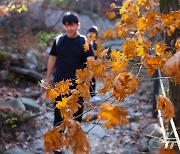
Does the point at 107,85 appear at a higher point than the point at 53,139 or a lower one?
higher

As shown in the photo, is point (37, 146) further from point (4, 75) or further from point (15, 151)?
point (4, 75)

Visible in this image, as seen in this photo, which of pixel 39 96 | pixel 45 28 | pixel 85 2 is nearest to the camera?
pixel 39 96

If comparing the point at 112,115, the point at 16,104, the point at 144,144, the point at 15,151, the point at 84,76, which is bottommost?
the point at 144,144

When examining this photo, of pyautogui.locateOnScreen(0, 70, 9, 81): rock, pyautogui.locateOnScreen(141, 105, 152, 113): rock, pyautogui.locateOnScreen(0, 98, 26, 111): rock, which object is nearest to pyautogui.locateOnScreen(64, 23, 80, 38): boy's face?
pyautogui.locateOnScreen(0, 98, 26, 111): rock

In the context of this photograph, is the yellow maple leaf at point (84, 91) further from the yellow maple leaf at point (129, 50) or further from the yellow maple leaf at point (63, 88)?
the yellow maple leaf at point (129, 50)

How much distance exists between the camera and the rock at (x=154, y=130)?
6.00m

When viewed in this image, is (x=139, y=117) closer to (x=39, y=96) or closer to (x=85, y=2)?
(x=39, y=96)

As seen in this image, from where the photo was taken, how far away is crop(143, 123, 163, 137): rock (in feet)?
19.7

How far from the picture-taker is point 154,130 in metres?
6.12

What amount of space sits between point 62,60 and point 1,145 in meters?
1.55

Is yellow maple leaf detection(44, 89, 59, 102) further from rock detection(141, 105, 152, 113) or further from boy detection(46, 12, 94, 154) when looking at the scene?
rock detection(141, 105, 152, 113)

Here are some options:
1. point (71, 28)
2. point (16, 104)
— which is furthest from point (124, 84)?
point (16, 104)

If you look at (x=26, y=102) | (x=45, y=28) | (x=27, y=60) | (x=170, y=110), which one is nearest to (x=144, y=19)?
(x=170, y=110)

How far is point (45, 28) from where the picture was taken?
14.8m
